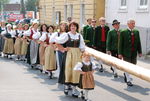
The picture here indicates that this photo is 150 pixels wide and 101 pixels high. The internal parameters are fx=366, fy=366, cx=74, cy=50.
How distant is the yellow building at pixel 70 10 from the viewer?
23.2m

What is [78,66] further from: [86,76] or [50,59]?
[50,59]

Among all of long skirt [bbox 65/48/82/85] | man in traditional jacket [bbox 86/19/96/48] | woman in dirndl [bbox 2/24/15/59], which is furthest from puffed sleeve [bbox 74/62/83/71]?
woman in dirndl [bbox 2/24/15/59]

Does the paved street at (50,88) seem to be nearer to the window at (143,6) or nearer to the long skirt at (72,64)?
the long skirt at (72,64)

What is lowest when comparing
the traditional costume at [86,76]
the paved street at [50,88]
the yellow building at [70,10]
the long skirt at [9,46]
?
the paved street at [50,88]

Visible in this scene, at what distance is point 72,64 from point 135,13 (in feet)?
34.5

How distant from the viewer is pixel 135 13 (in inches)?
711

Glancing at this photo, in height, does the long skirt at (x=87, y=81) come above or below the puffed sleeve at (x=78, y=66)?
below

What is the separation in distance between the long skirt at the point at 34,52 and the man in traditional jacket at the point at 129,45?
3504 mm

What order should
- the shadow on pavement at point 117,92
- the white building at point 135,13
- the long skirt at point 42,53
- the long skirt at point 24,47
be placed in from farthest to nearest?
the white building at point 135,13 < the long skirt at point 24,47 < the long skirt at point 42,53 < the shadow on pavement at point 117,92

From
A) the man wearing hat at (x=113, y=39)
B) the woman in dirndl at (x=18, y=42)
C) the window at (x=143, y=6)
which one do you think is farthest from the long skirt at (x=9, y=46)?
the window at (x=143, y=6)

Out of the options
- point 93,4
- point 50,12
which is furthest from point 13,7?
point 93,4

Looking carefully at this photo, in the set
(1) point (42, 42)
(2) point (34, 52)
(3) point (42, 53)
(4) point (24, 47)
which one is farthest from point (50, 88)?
(4) point (24, 47)

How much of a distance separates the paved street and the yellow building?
1156cm

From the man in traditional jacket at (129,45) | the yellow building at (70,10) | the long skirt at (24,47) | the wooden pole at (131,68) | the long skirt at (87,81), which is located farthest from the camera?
the yellow building at (70,10)
